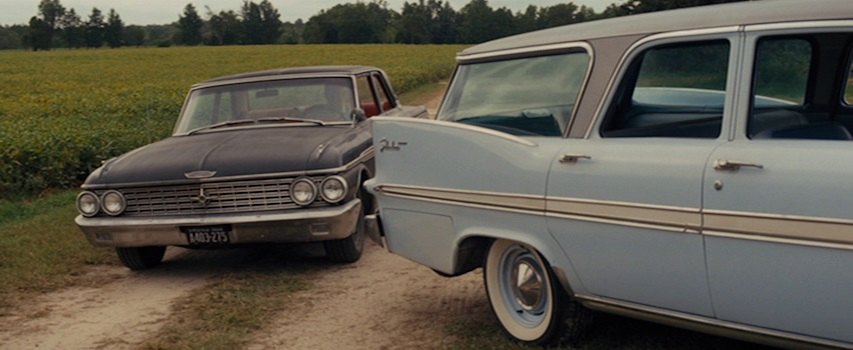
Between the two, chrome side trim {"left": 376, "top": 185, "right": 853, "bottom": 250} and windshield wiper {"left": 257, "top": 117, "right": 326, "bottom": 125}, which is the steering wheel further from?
chrome side trim {"left": 376, "top": 185, "right": 853, "bottom": 250}

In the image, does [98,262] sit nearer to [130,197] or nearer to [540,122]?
[130,197]

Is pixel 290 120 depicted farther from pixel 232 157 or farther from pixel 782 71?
pixel 782 71

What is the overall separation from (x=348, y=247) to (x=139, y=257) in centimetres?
167

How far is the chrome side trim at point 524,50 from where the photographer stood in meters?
4.71

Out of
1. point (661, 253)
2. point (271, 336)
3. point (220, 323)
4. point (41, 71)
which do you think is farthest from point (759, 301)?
point (41, 71)

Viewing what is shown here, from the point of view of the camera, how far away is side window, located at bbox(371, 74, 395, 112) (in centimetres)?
992

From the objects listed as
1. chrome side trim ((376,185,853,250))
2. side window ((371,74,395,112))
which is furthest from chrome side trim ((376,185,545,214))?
side window ((371,74,395,112))

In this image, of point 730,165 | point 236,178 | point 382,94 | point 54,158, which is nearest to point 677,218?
point 730,165

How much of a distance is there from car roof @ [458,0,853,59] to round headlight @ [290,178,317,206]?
227 centimetres

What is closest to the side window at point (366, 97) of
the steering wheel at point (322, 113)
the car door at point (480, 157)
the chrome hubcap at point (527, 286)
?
the steering wheel at point (322, 113)

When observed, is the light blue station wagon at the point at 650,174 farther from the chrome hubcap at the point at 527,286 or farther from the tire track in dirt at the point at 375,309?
the tire track in dirt at the point at 375,309

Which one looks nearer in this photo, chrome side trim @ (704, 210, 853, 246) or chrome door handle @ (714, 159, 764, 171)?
chrome side trim @ (704, 210, 853, 246)

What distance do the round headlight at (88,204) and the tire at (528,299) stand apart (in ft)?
11.6

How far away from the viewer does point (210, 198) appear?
7281 mm
